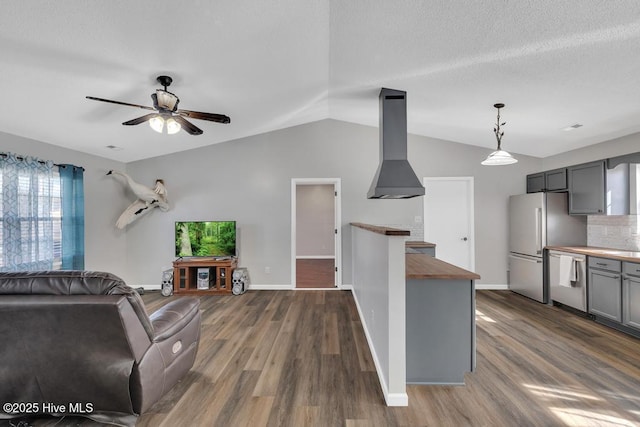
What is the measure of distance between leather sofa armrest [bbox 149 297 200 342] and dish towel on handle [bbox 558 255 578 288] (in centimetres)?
447

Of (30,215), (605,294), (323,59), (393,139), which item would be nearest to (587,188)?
(605,294)

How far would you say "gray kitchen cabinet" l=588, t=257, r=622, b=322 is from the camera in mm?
3115

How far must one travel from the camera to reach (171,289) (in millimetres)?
4699

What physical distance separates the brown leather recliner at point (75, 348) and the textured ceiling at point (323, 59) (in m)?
1.75

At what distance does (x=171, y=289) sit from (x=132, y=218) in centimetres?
138

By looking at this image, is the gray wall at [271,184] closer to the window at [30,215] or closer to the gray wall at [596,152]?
the gray wall at [596,152]

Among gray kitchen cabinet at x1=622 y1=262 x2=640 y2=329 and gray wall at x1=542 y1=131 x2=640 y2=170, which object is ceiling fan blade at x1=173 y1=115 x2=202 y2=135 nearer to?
gray kitchen cabinet at x1=622 y1=262 x2=640 y2=329

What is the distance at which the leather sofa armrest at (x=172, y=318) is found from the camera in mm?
1827

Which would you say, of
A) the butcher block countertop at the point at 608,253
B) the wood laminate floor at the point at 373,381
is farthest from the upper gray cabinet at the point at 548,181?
the wood laminate floor at the point at 373,381

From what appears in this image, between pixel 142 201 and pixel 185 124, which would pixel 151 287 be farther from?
pixel 185 124

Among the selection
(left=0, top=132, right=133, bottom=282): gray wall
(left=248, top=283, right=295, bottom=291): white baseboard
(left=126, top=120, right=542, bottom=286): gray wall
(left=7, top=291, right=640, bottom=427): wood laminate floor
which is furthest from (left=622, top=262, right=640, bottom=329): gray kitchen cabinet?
(left=0, top=132, right=133, bottom=282): gray wall

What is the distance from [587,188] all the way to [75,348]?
553 cm

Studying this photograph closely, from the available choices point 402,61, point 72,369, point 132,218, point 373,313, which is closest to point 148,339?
point 72,369

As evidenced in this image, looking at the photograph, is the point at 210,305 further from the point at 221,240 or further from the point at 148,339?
the point at 148,339
